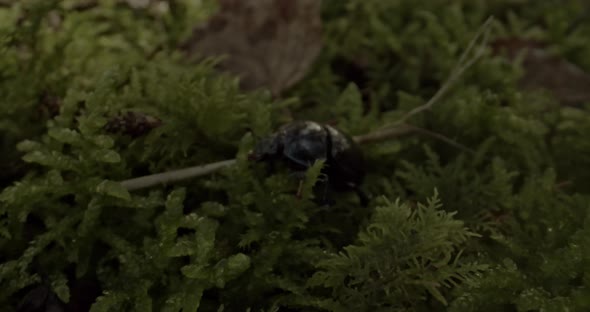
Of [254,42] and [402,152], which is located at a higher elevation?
[254,42]

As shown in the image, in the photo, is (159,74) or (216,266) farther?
(159,74)

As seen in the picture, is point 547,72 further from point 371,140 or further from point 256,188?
point 256,188

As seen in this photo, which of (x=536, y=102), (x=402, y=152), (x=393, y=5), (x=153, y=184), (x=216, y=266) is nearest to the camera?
(x=216, y=266)

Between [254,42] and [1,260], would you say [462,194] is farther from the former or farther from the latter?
Result: [1,260]

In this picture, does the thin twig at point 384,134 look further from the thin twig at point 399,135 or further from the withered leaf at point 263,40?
the withered leaf at point 263,40

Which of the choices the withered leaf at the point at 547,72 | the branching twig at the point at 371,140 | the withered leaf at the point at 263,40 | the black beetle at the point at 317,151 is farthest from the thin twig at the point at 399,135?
the withered leaf at the point at 547,72

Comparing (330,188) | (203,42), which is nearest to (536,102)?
(330,188)

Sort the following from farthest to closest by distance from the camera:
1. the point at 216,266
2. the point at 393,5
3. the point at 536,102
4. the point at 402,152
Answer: the point at 393,5
the point at 536,102
the point at 402,152
the point at 216,266

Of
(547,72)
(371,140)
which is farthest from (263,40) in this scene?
(547,72)
